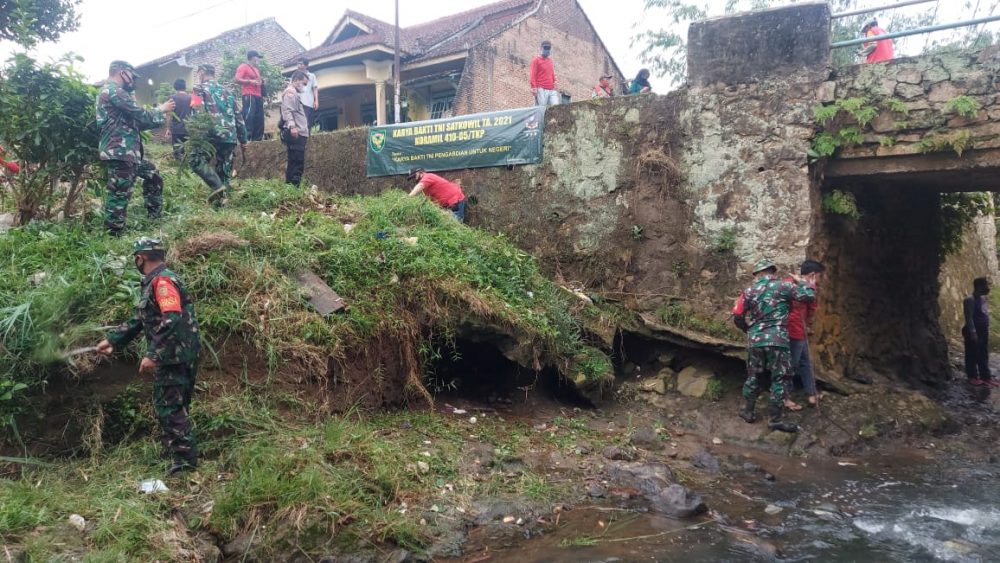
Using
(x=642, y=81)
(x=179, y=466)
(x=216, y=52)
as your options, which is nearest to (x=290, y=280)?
(x=179, y=466)

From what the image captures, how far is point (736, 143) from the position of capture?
7285mm

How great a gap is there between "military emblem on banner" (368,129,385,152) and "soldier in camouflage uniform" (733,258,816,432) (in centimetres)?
541

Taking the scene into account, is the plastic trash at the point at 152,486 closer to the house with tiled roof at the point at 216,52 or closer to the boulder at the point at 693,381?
the boulder at the point at 693,381

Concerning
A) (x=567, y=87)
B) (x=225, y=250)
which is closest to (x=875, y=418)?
(x=225, y=250)

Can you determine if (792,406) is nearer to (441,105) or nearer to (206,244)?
(206,244)

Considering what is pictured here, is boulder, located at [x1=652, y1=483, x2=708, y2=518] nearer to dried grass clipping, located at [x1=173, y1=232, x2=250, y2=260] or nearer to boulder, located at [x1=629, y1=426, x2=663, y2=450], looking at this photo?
boulder, located at [x1=629, y1=426, x2=663, y2=450]

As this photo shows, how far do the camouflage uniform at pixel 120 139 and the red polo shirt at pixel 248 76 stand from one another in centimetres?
416

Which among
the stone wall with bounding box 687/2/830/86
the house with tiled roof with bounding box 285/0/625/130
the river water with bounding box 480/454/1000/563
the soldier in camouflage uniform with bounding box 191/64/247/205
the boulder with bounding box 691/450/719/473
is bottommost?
the river water with bounding box 480/454/1000/563

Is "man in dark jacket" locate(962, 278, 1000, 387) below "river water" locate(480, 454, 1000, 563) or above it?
above

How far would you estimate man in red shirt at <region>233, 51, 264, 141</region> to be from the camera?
10914mm

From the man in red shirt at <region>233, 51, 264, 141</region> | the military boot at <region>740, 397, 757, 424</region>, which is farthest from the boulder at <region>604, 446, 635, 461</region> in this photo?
the man in red shirt at <region>233, 51, 264, 141</region>

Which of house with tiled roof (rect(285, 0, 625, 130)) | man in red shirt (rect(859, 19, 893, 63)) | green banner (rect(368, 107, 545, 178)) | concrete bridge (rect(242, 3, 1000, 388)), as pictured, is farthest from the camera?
house with tiled roof (rect(285, 0, 625, 130))

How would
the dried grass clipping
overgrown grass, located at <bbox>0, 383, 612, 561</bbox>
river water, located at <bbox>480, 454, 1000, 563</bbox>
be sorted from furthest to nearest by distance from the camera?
the dried grass clipping < river water, located at <bbox>480, 454, 1000, 563</bbox> < overgrown grass, located at <bbox>0, 383, 612, 561</bbox>

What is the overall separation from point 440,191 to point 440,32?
13932 mm
